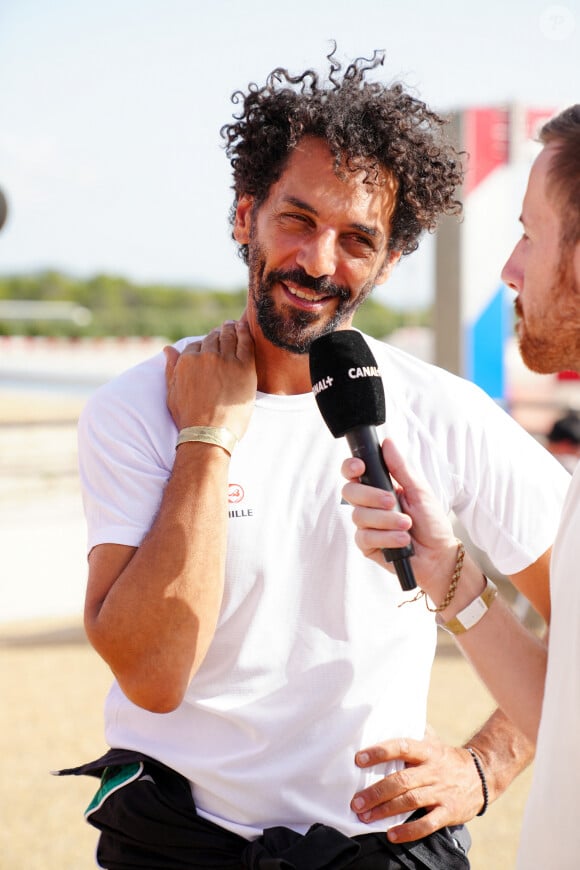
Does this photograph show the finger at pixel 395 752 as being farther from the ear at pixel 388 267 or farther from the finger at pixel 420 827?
the ear at pixel 388 267

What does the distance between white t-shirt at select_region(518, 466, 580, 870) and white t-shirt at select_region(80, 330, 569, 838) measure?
1.77ft

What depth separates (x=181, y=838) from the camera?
2.24 metres

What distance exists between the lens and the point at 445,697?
271 inches

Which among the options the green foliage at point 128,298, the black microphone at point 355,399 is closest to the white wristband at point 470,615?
the black microphone at point 355,399

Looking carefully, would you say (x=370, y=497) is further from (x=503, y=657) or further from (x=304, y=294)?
(x=304, y=294)

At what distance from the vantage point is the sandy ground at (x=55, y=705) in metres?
5.11

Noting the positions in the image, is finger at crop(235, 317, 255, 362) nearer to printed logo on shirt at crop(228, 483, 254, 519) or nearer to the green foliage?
printed logo on shirt at crop(228, 483, 254, 519)

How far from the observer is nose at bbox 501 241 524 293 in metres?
1.99

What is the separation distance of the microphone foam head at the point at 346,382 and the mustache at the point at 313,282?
20 cm

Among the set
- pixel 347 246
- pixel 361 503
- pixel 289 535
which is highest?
pixel 347 246

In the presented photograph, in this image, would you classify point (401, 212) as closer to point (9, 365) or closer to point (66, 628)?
point (66, 628)

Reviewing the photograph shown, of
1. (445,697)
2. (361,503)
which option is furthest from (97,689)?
(361,503)

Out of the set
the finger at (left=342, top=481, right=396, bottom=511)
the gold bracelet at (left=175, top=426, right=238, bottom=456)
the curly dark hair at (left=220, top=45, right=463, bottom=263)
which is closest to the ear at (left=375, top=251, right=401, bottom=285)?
the curly dark hair at (left=220, top=45, right=463, bottom=263)

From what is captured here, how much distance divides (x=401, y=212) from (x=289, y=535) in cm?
90
